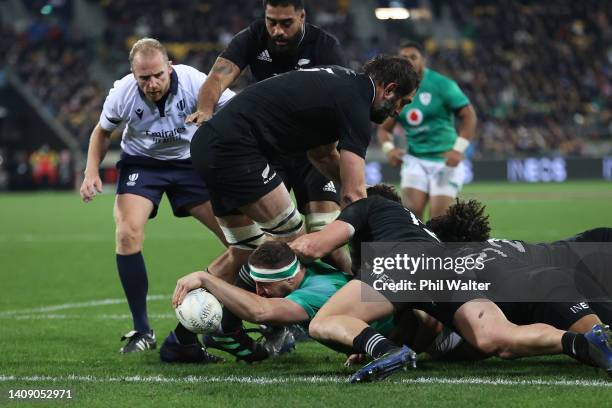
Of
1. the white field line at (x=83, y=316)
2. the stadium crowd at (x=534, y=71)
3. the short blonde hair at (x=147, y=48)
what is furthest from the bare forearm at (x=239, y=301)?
the stadium crowd at (x=534, y=71)

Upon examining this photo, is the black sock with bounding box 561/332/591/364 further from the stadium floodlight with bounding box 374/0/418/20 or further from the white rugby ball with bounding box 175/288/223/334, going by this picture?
the stadium floodlight with bounding box 374/0/418/20

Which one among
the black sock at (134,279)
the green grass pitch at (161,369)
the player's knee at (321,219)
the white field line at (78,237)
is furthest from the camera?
the white field line at (78,237)

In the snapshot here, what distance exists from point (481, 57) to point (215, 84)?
33.0 m

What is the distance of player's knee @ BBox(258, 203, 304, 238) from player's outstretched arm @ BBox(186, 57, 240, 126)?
0.89 metres

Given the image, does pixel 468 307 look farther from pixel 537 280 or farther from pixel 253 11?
pixel 253 11

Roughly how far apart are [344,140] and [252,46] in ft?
5.76

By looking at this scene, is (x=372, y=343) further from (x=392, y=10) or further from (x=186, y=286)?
(x=392, y=10)

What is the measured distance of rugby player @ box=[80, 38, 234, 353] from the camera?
6.84m

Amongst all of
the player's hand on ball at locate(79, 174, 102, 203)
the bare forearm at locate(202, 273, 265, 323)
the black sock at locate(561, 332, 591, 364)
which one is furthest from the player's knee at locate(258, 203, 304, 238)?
the black sock at locate(561, 332, 591, 364)

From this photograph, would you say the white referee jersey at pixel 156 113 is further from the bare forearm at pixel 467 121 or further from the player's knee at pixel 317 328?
the bare forearm at pixel 467 121

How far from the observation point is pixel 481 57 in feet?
126

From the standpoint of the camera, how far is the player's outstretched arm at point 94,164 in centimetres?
679

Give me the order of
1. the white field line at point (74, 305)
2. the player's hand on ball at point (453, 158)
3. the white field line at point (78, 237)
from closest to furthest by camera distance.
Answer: the white field line at point (74, 305)
the player's hand on ball at point (453, 158)
the white field line at point (78, 237)

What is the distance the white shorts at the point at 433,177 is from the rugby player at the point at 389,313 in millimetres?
5063
